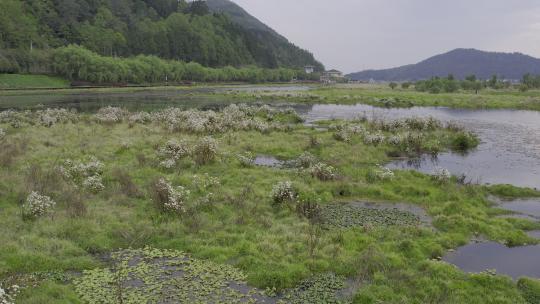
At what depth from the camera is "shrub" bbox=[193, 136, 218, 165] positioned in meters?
27.3

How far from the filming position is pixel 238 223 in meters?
17.7

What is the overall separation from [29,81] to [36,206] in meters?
120

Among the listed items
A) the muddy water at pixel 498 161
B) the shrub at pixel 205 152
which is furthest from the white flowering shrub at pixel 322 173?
the muddy water at pixel 498 161

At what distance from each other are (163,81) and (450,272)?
525 feet

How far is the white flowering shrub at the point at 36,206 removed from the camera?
55.0 feet

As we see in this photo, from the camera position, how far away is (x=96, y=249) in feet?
49.7

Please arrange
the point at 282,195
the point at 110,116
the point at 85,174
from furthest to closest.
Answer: the point at 110,116 < the point at 85,174 < the point at 282,195

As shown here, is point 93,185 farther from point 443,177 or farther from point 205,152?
point 443,177

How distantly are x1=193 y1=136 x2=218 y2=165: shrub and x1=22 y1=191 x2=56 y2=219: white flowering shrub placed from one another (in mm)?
10753

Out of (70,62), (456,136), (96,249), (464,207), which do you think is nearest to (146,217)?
(96,249)

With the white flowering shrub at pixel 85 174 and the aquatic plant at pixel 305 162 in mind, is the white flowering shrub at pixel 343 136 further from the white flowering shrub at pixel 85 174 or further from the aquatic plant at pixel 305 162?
the white flowering shrub at pixel 85 174

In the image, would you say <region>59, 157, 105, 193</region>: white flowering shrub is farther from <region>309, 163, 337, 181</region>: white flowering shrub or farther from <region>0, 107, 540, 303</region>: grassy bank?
<region>309, 163, 337, 181</region>: white flowering shrub

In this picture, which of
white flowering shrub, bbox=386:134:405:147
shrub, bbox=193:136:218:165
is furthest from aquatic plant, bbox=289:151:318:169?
white flowering shrub, bbox=386:134:405:147

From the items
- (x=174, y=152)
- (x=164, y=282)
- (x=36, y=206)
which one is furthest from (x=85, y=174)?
(x=164, y=282)
